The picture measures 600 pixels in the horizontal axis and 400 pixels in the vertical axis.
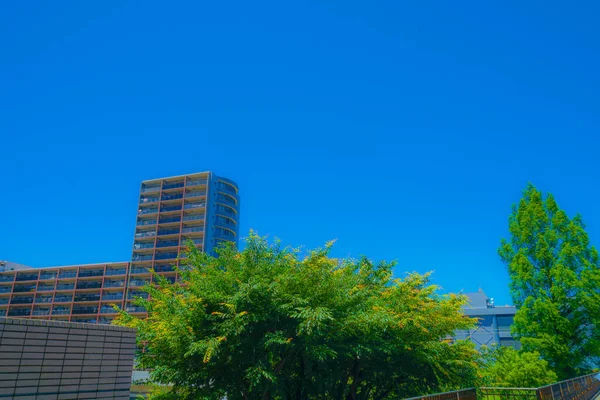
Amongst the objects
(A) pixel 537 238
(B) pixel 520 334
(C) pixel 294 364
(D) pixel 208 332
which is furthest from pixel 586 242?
(D) pixel 208 332

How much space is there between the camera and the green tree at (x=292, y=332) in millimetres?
14695

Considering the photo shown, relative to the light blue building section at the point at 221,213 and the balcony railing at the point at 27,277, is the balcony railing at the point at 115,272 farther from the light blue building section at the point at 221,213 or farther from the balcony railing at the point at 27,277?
the balcony railing at the point at 27,277

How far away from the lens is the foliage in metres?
22.6

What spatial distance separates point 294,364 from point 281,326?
3549 millimetres

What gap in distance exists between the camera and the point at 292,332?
49.9 ft

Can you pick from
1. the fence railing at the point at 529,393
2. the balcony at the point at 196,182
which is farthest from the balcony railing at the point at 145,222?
the fence railing at the point at 529,393

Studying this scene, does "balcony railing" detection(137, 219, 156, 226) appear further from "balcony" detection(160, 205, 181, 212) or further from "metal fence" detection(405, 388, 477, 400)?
"metal fence" detection(405, 388, 477, 400)

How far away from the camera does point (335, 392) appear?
64.3 feet

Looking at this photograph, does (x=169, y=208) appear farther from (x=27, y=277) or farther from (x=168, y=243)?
(x=27, y=277)

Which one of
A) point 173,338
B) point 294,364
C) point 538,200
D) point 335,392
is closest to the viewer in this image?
point 173,338

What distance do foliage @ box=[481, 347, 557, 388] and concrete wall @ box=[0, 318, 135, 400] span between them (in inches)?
731

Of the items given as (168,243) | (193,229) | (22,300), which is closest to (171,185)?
(193,229)

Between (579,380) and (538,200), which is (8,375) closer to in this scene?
(579,380)

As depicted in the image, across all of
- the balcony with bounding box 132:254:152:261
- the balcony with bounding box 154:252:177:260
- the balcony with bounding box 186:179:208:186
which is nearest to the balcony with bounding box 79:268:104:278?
→ the balcony with bounding box 132:254:152:261
